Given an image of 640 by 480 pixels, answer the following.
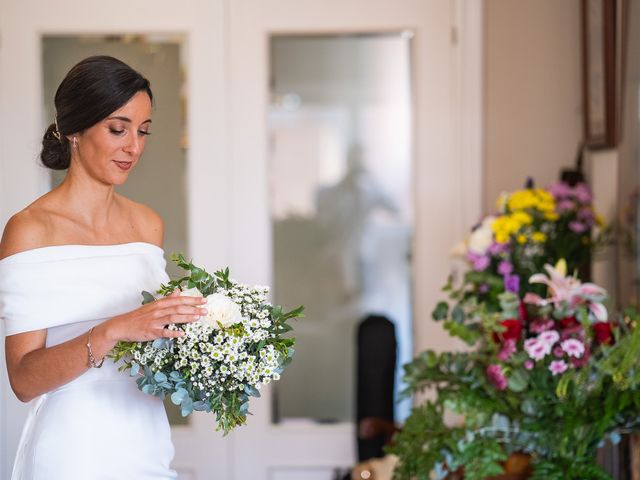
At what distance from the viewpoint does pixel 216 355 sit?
60.9 inches

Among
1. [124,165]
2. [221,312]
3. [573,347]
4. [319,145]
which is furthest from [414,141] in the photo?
[221,312]

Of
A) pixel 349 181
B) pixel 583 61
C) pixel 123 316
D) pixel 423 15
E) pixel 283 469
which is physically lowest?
pixel 283 469

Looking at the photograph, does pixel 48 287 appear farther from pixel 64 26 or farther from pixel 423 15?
pixel 423 15

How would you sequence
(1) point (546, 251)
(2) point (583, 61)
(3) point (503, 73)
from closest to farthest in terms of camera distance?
(1) point (546, 251) < (2) point (583, 61) < (3) point (503, 73)

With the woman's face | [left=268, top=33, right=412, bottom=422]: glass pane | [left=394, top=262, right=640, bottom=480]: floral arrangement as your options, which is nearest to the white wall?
[left=268, top=33, right=412, bottom=422]: glass pane

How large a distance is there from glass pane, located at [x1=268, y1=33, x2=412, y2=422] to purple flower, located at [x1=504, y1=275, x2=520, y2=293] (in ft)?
3.69

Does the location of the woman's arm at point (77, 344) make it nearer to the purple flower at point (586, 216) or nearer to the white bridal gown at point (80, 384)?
the white bridal gown at point (80, 384)

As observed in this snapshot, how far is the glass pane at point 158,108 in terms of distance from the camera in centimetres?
353

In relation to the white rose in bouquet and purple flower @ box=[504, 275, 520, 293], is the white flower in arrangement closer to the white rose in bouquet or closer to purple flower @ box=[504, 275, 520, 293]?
purple flower @ box=[504, 275, 520, 293]

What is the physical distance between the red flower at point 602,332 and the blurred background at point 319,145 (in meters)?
1.37


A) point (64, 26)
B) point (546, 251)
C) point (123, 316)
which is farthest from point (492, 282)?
point (64, 26)

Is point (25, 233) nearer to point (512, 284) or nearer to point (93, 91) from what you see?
point (93, 91)

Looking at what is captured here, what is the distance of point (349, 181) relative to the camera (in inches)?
147

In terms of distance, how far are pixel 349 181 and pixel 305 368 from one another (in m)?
0.81
